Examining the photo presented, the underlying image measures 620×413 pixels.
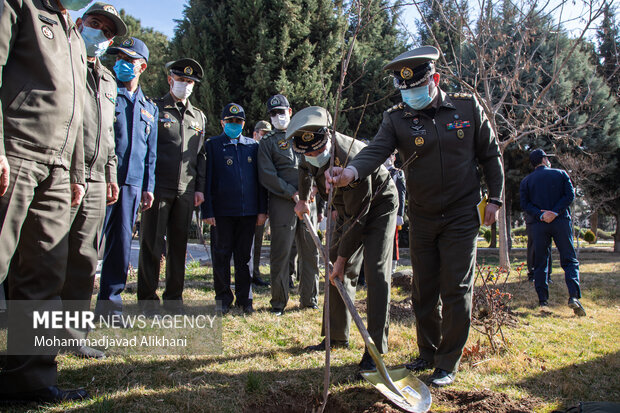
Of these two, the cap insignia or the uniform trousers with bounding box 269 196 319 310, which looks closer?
the cap insignia

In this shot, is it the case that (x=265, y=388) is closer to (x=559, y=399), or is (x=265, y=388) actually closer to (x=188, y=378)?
(x=188, y=378)

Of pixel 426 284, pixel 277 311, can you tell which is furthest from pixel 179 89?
pixel 426 284

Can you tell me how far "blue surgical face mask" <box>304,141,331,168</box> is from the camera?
3525 millimetres

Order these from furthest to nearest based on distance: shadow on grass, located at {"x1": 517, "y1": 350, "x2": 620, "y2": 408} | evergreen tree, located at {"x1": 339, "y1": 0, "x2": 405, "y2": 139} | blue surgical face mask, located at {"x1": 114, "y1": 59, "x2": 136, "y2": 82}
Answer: evergreen tree, located at {"x1": 339, "y1": 0, "x2": 405, "y2": 139}
blue surgical face mask, located at {"x1": 114, "y1": 59, "x2": 136, "y2": 82}
shadow on grass, located at {"x1": 517, "y1": 350, "x2": 620, "y2": 408}

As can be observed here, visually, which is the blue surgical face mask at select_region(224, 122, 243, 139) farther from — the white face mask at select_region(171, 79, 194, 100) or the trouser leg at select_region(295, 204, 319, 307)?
the trouser leg at select_region(295, 204, 319, 307)

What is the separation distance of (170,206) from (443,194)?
9.46 ft

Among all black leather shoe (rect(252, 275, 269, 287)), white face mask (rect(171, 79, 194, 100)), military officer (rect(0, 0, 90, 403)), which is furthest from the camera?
black leather shoe (rect(252, 275, 269, 287))

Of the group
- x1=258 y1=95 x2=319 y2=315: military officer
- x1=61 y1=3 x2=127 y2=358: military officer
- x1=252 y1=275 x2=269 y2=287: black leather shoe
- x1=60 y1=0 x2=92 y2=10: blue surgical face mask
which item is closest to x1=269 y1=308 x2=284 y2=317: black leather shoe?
x1=258 y1=95 x2=319 y2=315: military officer

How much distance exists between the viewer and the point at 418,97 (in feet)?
10.9

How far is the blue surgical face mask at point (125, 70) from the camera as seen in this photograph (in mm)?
4277

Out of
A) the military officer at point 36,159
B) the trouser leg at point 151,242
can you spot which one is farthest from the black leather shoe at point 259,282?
the military officer at point 36,159

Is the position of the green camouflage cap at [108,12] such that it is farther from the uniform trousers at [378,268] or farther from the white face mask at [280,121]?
the uniform trousers at [378,268]

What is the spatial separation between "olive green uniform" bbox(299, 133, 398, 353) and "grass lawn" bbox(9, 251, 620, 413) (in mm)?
327

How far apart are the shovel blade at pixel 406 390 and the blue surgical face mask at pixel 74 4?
2.79 m
